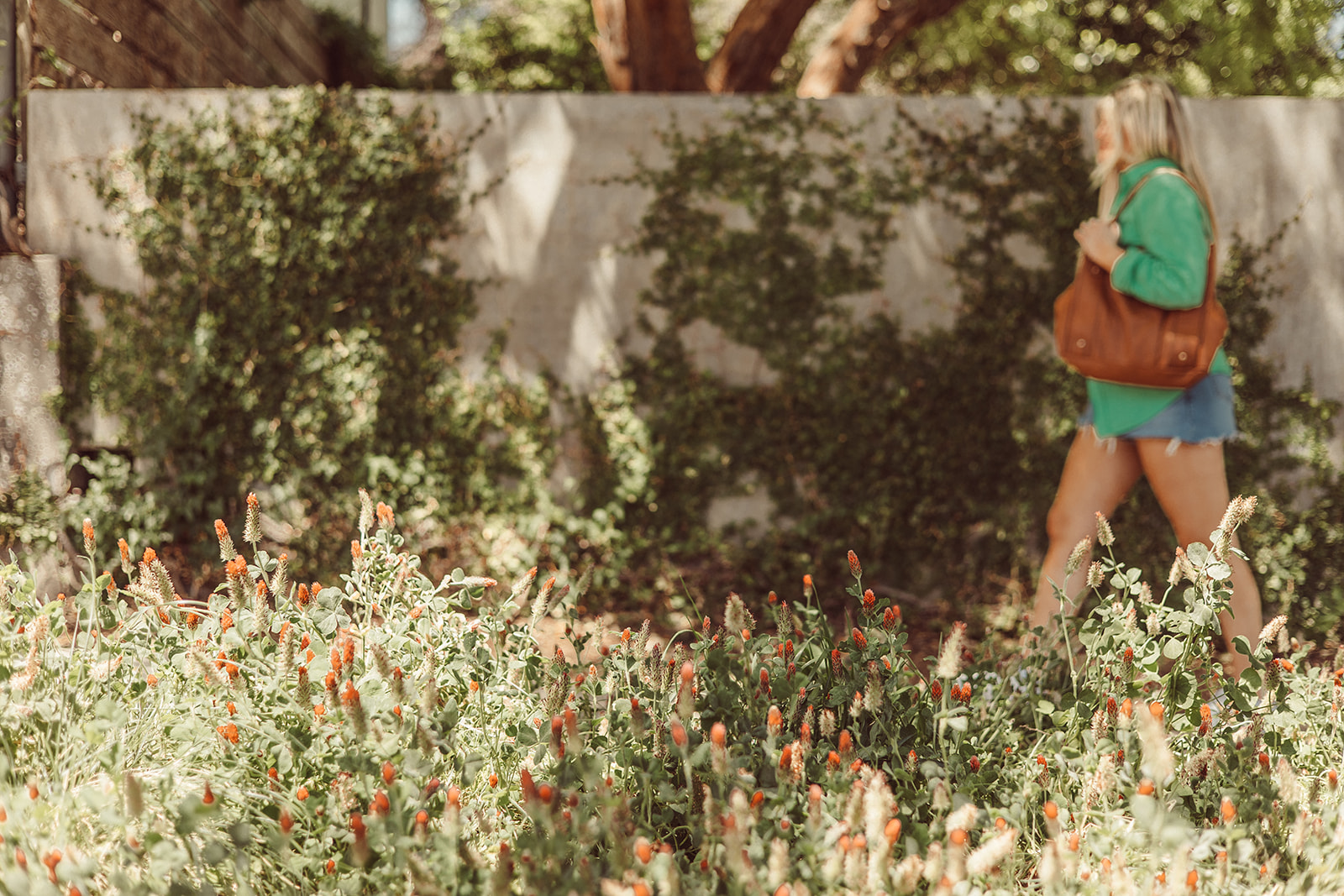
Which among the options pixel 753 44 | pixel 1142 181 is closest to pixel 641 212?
pixel 1142 181

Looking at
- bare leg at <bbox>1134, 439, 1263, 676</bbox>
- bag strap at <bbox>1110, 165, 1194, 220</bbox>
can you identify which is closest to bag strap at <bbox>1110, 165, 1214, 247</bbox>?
bag strap at <bbox>1110, 165, 1194, 220</bbox>

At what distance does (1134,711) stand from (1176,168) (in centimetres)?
173

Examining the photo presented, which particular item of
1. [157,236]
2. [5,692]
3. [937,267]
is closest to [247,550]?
[157,236]

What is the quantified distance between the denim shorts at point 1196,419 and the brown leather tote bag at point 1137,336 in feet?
0.23

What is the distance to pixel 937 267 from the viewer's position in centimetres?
391

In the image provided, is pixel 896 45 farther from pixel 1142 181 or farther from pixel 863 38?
pixel 1142 181

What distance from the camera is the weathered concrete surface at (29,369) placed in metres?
3.59

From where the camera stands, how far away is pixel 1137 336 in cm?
268

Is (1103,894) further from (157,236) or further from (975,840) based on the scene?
(157,236)


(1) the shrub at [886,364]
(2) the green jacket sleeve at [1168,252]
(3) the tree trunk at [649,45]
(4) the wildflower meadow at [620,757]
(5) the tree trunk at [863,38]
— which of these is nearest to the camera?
(4) the wildflower meadow at [620,757]

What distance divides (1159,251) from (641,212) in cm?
202

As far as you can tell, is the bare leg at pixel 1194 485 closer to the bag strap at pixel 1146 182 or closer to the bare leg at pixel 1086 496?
the bare leg at pixel 1086 496

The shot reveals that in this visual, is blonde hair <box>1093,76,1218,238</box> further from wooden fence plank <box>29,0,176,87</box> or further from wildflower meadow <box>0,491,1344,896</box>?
wooden fence plank <box>29,0,176,87</box>

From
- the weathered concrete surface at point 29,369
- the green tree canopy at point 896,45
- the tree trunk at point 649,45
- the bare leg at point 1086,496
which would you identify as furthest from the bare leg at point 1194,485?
the tree trunk at point 649,45
